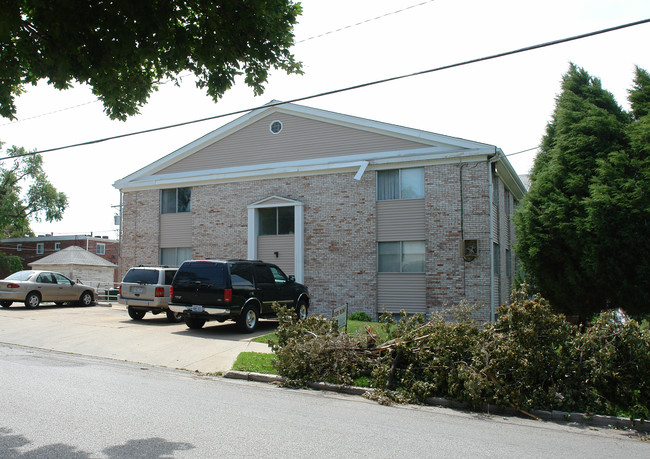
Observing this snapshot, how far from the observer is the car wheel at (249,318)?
538 inches

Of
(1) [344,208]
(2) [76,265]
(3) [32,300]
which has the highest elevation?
(1) [344,208]

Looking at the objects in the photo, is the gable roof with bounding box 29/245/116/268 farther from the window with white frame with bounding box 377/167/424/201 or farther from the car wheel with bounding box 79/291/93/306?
the window with white frame with bounding box 377/167/424/201

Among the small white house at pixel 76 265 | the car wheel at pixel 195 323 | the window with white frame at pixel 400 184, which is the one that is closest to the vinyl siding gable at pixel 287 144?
the window with white frame at pixel 400 184

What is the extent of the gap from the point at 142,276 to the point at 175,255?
22.1 feet

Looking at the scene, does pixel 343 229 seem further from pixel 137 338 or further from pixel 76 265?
pixel 76 265

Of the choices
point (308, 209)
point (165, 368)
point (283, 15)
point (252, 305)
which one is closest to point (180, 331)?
point (252, 305)

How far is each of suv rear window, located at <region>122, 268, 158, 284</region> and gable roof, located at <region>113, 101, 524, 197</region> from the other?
20.9 ft

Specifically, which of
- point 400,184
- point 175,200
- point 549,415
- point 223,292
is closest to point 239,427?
point 549,415

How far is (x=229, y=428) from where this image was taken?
586 centimetres

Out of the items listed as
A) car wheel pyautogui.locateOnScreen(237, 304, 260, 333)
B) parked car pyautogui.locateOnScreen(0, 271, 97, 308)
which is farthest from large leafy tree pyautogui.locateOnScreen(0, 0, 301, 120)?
parked car pyautogui.locateOnScreen(0, 271, 97, 308)

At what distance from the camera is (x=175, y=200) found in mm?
22969

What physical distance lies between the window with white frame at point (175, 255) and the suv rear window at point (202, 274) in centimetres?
883

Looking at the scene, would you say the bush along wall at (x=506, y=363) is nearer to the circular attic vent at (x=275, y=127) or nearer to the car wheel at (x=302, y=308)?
the car wheel at (x=302, y=308)

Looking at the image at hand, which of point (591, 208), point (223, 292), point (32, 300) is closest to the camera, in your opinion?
point (591, 208)
